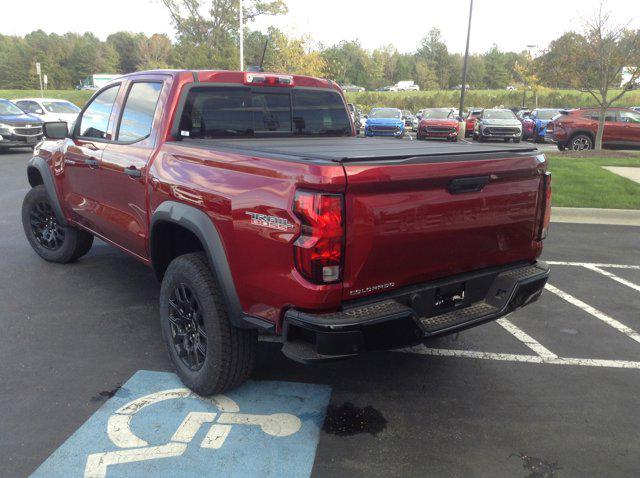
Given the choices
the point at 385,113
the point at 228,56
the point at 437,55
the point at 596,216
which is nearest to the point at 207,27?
the point at 228,56

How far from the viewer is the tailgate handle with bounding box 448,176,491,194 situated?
2.80m

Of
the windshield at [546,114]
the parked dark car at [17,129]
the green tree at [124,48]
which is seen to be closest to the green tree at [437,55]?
the green tree at [124,48]

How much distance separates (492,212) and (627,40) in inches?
581

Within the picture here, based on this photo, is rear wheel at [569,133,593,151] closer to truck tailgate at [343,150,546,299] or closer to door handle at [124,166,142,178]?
truck tailgate at [343,150,546,299]

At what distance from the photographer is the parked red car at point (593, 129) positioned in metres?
18.1

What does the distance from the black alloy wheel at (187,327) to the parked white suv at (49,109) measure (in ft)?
58.6

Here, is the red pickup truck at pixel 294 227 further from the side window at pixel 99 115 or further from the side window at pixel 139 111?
the side window at pixel 99 115

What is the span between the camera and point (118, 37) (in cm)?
12106

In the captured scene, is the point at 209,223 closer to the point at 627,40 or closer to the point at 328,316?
the point at 328,316

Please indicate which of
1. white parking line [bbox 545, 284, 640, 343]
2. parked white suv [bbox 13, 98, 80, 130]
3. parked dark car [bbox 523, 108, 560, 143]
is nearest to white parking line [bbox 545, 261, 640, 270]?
white parking line [bbox 545, 284, 640, 343]

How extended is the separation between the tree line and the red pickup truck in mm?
35793

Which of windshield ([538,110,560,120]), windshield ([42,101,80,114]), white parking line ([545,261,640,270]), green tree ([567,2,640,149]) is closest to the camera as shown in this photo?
white parking line ([545,261,640,270])

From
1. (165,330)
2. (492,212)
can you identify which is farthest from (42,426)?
(492,212)

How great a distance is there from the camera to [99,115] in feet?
15.4
